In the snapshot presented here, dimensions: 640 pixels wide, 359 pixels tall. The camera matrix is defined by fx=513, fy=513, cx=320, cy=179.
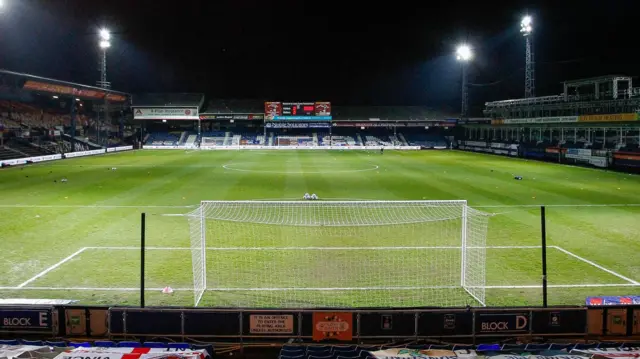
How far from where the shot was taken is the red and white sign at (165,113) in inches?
2783

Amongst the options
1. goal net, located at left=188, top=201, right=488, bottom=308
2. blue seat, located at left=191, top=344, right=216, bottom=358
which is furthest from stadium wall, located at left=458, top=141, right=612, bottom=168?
blue seat, located at left=191, top=344, right=216, bottom=358

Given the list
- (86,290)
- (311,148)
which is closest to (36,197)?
(86,290)

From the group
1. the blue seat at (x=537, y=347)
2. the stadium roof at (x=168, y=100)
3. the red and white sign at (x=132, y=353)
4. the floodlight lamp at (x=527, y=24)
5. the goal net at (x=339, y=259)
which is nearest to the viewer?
the red and white sign at (x=132, y=353)

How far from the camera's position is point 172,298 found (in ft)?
32.3

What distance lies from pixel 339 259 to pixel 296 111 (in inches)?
2382

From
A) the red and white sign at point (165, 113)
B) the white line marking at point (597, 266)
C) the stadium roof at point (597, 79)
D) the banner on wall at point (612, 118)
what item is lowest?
the white line marking at point (597, 266)

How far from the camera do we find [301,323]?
25.5 feet

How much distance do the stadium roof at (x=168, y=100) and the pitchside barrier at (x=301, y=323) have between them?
67795 millimetres

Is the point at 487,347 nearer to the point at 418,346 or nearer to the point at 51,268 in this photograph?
the point at 418,346

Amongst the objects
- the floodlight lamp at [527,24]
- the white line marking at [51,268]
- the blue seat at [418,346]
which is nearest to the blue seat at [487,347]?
the blue seat at [418,346]

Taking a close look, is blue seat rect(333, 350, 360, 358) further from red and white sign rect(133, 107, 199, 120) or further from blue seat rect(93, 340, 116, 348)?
red and white sign rect(133, 107, 199, 120)

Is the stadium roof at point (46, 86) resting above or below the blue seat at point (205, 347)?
above

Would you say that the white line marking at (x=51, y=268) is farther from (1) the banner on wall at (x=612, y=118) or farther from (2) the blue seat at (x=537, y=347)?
(1) the banner on wall at (x=612, y=118)

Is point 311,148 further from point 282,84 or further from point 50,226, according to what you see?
point 50,226
